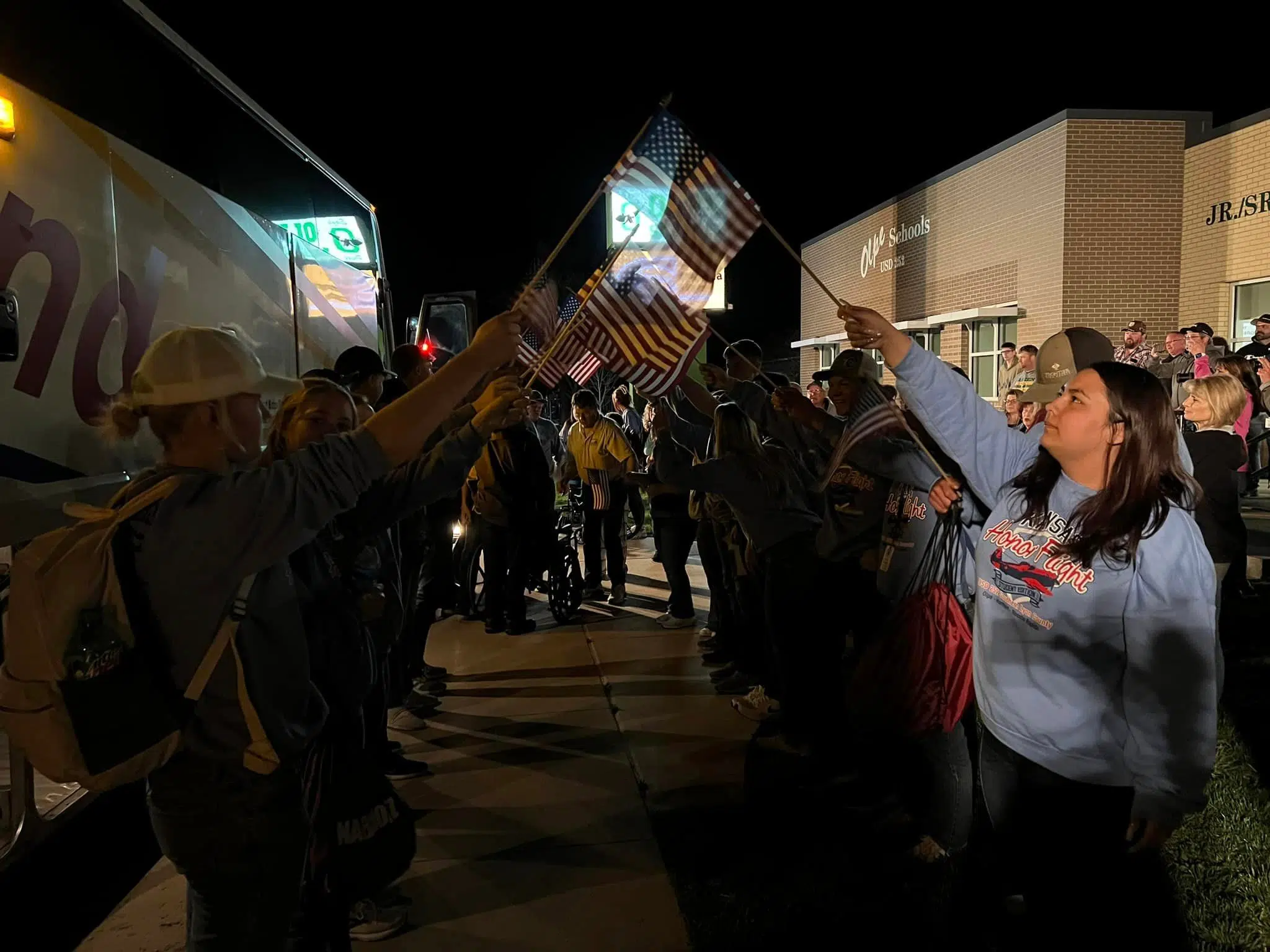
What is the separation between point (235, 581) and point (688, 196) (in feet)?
10.3

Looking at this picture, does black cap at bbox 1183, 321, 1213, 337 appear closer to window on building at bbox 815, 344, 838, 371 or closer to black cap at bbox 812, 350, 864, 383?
black cap at bbox 812, 350, 864, 383

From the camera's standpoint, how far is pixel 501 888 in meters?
3.76

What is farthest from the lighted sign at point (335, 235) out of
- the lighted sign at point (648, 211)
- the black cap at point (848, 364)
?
the black cap at point (848, 364)

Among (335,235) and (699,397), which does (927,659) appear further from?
(335,235)

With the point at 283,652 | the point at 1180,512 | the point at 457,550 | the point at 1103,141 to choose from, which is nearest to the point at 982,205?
the point at 1103,141

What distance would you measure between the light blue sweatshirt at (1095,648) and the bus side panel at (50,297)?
329 centimetres

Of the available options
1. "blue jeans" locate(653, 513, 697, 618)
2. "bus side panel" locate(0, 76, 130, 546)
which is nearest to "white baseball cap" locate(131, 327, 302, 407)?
"bus side panel" locate(0, 76, 130, 546)

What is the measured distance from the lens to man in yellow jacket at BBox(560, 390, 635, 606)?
29.8 feet

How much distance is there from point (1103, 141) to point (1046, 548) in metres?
16.4

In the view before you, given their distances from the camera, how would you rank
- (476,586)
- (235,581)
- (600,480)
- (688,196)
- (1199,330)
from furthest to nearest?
(1199,330) → (600,480) → (476,586) → (688,196) → (235,581)

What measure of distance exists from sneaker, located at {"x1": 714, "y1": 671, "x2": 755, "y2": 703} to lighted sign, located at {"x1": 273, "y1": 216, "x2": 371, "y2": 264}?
4883 millimetres

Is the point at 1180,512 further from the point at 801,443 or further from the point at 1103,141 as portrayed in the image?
the point at 1103,141

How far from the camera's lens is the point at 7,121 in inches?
133

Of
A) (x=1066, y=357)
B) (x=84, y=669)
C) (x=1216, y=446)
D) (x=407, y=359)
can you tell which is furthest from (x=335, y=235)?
(x=1216, y=446)
